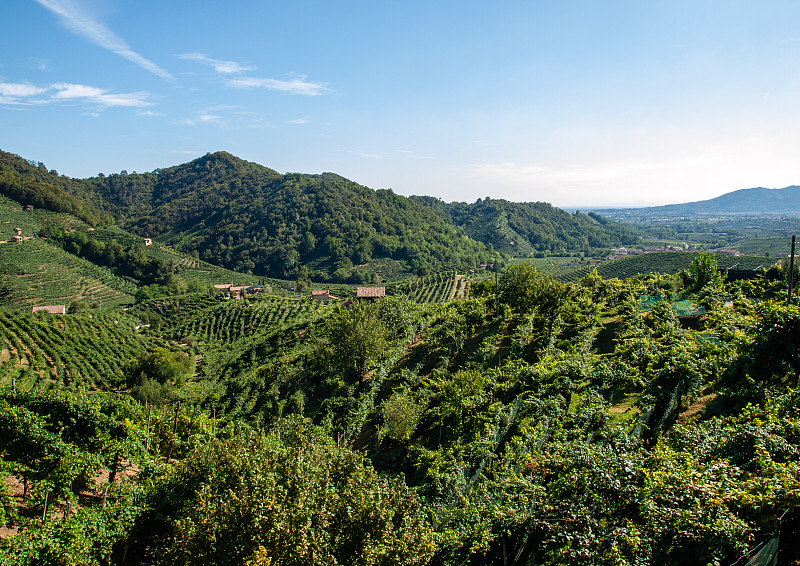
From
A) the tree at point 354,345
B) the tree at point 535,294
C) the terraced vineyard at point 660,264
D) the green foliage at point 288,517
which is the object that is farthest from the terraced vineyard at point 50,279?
the terraced vineyard at point 660,264

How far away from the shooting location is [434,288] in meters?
84.6

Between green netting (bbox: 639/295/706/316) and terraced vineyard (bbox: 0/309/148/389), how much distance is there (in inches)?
1846

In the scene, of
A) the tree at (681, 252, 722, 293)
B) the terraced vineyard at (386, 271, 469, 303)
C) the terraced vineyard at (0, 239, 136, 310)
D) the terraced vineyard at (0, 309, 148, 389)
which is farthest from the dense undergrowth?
the terraced vineyard at (0, 239, 136, 310)

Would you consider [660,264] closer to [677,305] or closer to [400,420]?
[677,305]

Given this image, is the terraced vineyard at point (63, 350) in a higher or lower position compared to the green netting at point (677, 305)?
lower

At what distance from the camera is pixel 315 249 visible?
146m

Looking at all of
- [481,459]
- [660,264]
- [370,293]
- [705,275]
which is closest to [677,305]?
[705,275]

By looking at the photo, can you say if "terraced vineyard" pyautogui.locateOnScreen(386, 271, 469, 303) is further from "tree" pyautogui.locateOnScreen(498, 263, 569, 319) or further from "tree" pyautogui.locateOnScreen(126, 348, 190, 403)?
"tree" pyautogui.locateOnScreen(126, 348, 190, 403)

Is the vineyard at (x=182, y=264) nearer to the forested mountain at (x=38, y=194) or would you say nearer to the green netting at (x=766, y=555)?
the forested mountain at (x=38, y=194)

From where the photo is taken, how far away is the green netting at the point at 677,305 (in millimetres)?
29125

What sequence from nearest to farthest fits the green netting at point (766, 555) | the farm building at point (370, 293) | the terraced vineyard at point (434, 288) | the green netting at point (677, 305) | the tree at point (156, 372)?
the green netting at point (766, 555) → the green netting at point (677, 305) → the tree at point (156, 372) → the farm building at point (370, 293) → the terraced vineyard at point (434, 288)

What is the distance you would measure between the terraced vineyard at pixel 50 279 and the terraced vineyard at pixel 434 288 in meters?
58.4

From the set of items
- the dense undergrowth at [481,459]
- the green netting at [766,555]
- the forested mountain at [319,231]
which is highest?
the forested mountain at [319,231]

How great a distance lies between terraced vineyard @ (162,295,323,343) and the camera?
58969 mm
